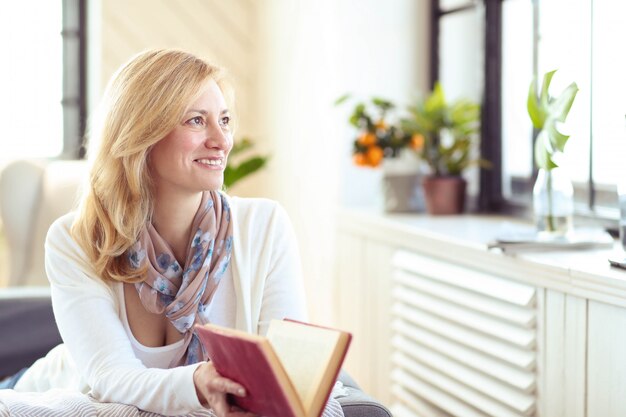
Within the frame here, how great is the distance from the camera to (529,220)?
2.87 metres

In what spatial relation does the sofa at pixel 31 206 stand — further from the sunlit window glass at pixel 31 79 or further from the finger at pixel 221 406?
the finger at pixel 221 406

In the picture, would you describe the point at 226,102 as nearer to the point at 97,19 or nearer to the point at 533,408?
the point at 533,408

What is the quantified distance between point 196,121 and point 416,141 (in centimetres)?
148

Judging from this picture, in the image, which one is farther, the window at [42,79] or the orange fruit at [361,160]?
the window at [42,79]

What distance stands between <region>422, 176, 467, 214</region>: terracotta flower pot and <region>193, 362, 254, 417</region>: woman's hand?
1.70 meters

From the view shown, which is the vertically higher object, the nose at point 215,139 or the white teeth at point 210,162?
the nose at point 215,139

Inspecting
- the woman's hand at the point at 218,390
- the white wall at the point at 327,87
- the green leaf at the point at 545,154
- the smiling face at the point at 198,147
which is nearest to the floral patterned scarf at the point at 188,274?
the smiling face at the point at 198,147

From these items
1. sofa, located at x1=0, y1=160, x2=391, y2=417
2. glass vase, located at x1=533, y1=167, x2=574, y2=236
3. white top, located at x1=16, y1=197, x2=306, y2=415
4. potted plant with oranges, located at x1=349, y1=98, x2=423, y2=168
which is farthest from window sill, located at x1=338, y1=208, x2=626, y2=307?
sofa, located at x1=0, y1=160, x2=391, y2=417

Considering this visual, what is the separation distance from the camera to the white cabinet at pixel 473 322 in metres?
1.85

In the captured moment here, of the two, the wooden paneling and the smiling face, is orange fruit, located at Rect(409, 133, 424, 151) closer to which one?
the wooden paneling

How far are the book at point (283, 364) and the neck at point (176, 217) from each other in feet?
1.60

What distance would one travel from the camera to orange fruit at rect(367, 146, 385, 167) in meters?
3.07

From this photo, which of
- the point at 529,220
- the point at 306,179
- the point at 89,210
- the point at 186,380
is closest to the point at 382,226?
the point at 529,220

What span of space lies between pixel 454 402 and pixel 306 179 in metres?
1.56
